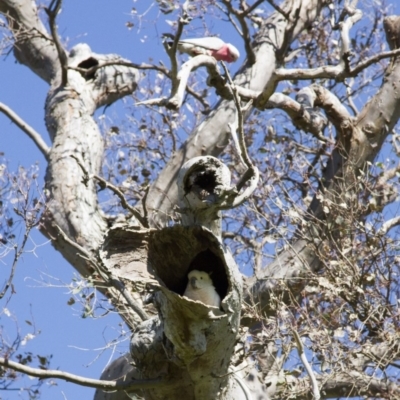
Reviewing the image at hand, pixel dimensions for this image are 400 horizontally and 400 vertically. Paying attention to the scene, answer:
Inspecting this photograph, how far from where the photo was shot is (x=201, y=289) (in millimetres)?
3836

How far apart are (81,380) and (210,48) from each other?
4.05 m

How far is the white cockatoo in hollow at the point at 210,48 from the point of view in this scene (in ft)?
22.9

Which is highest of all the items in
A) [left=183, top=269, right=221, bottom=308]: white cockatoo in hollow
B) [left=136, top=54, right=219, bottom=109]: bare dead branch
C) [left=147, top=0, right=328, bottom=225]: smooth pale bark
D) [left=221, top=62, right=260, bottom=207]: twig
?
[left=147, top=0, right=328, bottom=225]: smooth pale bark

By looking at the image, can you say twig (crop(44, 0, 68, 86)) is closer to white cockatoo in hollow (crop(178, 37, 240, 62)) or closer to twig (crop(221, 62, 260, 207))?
white cockatoo in hollow (crop(178, 37, 240, 62))

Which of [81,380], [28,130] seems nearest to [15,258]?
[81,380]

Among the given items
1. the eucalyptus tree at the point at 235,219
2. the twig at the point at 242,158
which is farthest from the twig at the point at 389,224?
the twig at the point at 242,158

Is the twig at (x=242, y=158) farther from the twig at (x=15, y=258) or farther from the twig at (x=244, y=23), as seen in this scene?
the twig at (x=244, y=23)

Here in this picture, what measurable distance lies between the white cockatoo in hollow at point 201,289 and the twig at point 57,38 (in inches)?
135

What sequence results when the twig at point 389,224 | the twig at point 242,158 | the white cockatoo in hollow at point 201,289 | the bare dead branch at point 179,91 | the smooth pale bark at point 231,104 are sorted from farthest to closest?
the smooth pale bark at point 231,104 < the twig at point 389,224 < the bare dead branch at point 179,91 < the twig at point 242,158 < the white cockatoo in hollow at point 201,289

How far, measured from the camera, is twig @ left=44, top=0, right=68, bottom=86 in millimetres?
6695

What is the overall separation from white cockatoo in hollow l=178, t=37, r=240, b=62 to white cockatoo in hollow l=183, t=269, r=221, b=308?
3285mm

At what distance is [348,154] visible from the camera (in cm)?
688

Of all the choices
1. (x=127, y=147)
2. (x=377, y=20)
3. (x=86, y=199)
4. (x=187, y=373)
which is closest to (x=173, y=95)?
(x=86, y=199)

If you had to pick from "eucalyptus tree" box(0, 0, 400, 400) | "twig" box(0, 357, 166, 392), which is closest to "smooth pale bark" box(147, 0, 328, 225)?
"eucalyptus tree" box(0, 0, 400, 400)
